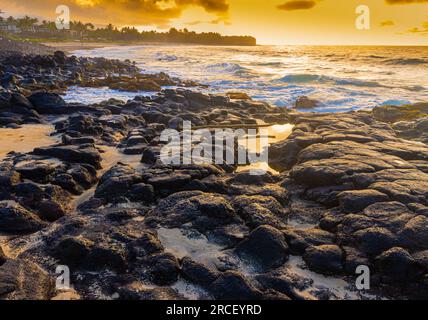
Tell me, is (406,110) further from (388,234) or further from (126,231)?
(126,231)

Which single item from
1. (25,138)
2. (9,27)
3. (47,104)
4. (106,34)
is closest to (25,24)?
(9,27)

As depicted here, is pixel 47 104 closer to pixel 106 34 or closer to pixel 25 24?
pixel 25 24

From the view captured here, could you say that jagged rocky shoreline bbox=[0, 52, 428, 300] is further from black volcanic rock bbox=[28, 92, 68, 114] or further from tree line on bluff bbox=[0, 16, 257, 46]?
tree line on bluff bbox=[0, 16, 257, 46]

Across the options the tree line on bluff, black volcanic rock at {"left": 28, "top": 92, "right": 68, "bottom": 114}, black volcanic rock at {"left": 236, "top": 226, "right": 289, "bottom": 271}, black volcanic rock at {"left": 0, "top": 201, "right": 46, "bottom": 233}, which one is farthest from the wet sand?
the tree line on bluff

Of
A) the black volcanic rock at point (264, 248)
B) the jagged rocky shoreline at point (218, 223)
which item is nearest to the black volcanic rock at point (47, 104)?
the jagged rocky shoreline at point (218, 223)

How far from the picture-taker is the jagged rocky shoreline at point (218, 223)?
416 cm

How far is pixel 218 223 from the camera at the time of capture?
17.6ft

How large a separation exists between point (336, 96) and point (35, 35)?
11787 centimetres

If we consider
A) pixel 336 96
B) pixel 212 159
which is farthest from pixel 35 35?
pixel 212 159

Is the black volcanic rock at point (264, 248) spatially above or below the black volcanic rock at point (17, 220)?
below

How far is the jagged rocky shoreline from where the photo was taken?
13.6 ft

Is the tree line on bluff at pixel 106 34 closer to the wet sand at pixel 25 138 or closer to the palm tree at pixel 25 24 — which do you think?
the palm tree at pixel 25 24

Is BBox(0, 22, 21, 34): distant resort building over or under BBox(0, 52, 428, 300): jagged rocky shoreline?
over

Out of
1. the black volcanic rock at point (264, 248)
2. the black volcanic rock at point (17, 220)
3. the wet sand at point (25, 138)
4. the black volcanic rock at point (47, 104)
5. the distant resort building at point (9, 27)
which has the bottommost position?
the black volcanic rock at point (264, 248)
